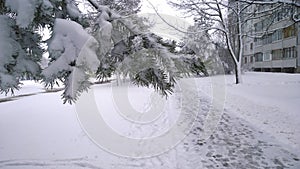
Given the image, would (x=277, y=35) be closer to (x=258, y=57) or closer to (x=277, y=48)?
(x=277, y=48)

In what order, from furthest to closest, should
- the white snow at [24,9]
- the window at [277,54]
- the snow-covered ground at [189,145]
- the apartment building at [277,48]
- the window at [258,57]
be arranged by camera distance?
the window at [258,57] → the window at [277,54] → the apartment building at [277,48] → the snow-covered ground at [189,145] → the white snow at [24,9]

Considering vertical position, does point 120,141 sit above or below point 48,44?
below

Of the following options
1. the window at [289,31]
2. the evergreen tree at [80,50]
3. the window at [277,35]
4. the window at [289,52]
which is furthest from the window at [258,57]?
the evergreen tree at [80,50]

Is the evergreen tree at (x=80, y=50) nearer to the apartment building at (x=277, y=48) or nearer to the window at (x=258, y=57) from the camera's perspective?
the apartment building at (x=277, y=48)

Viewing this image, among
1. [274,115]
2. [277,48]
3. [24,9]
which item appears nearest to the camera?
[24,9]

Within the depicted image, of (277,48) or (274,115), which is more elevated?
(277,48)

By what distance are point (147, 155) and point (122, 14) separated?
4077 millimetres

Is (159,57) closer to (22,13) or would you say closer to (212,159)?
(22,13)

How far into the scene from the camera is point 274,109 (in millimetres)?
10453

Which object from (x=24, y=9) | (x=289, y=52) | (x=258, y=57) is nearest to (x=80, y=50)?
(x=24, y=9)

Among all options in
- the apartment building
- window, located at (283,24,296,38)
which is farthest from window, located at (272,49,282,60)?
window, located at (283,24,296,38)

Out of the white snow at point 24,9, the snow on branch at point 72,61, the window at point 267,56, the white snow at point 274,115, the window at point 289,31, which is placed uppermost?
the window at point 289,31

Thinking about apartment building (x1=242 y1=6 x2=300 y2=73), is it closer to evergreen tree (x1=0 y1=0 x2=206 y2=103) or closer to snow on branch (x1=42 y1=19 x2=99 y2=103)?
evergreen tree (x1=0 y1=0 x2=206 y2=103)

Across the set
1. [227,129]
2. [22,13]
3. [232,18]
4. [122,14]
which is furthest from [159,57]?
[232,18]
